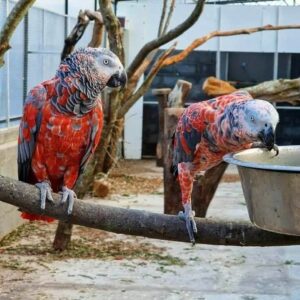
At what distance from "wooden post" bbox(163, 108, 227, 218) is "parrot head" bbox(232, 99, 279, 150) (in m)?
3.24

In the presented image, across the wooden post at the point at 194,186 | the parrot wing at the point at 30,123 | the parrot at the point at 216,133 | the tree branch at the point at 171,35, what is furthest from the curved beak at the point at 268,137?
the wooden post at the point at 194,186

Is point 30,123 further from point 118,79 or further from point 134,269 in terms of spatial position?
point 134,269

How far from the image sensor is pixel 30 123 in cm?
347

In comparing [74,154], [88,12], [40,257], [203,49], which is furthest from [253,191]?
[203,49]

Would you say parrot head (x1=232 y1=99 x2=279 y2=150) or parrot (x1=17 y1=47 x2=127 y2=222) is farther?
parrot (x1=17 y1=47 x2=127 y2=222)

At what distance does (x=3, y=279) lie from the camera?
5234 mm

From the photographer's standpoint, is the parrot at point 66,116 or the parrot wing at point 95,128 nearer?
the parrot at point 66,116

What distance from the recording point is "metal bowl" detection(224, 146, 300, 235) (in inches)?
85.7

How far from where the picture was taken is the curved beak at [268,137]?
264 centimetres

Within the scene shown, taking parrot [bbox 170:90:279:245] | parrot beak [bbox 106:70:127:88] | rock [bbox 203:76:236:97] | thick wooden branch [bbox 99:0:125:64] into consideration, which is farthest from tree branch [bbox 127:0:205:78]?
parrot beak [bbox 106:70:127:88]

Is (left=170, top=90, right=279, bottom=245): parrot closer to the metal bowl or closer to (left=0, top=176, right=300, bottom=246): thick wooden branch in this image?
(left=0, top=176, right=300, bottom=246): thick wooden branch

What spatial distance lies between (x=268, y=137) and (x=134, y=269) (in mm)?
3140

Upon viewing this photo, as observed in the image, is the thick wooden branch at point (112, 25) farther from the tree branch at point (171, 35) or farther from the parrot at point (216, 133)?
the parrot at point (216, 133)

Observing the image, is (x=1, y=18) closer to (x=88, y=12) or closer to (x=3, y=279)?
(x=88, y=12)
